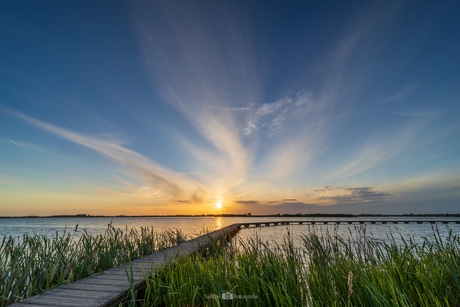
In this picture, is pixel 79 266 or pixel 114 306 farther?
pixel 79 266

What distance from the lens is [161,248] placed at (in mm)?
8352

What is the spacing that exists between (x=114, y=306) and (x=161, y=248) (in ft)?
17.0

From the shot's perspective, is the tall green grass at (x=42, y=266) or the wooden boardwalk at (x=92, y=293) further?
the tall green grass at (x=42, y=266)

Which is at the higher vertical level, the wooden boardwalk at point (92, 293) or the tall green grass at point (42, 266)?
the tall green grass at point (42, 266)

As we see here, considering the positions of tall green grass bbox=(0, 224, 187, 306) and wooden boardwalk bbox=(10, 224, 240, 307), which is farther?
tall green grass bbox=(0, 224, 187, 306)

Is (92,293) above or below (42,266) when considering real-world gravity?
below

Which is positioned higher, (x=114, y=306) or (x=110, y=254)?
(x=110, y=254)

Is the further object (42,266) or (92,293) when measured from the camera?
(42,266)

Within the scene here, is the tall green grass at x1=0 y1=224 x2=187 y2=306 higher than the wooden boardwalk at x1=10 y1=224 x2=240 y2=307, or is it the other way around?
the tall green grass at x1=0 y1=224 x2=187 y2=306

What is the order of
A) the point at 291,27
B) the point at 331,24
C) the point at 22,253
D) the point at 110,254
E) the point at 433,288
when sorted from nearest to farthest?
the point at 433,288, the point at 22,253, the point at 110,254, the point at 331,24, the point at 291,27

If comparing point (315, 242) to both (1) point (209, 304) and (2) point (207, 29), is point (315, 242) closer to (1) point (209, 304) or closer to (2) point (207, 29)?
(1) point (209, 304)

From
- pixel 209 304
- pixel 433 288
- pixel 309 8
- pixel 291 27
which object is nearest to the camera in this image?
pixel 433 288

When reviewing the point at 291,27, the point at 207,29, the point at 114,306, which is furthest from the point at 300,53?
the point at 114,306

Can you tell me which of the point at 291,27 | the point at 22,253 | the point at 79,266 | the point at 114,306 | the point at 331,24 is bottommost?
the point at 114,306
